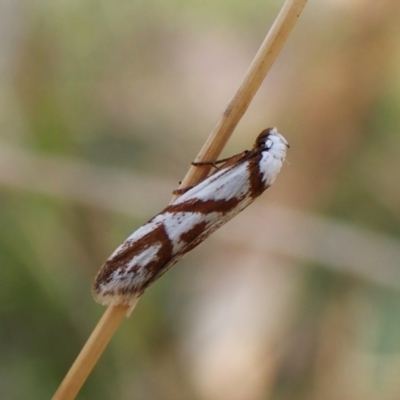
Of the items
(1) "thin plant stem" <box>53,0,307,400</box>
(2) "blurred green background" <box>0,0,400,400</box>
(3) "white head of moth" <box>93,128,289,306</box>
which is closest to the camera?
(1) "thin plant stem" <box>53,0,307,400</box>

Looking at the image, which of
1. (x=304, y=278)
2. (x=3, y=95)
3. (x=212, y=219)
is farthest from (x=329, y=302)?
(x=3, y=95)

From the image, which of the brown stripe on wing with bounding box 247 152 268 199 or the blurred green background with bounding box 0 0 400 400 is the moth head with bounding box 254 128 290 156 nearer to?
the brown stripe on wing with bounding box 247 152 268 199

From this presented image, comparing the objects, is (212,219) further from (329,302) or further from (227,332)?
(329,302)

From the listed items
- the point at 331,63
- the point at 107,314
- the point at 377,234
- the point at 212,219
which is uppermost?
the point at 331,63

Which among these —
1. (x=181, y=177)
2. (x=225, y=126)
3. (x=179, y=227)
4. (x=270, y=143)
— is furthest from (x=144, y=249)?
(x=181, y=177)

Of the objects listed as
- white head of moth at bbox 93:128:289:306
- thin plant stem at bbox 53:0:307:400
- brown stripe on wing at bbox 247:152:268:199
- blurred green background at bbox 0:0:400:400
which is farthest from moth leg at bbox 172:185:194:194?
blurred green background at bbox 0:0:400:400

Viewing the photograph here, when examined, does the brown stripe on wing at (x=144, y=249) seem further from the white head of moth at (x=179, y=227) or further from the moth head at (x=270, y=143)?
the moth head at (x=270, y=143)

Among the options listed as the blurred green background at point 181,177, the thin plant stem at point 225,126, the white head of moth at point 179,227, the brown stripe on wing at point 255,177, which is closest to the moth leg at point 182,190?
the white head of moth at point 179,227
